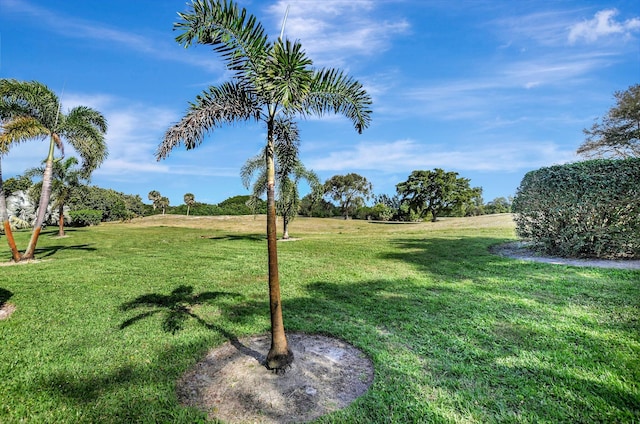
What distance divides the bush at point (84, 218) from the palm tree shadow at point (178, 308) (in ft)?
122

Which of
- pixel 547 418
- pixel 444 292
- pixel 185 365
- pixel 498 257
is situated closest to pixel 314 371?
pixel 185 365

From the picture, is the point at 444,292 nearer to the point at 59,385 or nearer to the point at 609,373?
the point at 609,373

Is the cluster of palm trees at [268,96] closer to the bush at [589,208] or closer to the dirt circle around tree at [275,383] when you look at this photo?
the dirt circle around tree at [275,383]

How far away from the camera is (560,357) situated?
4.04 meters

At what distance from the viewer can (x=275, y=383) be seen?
11.9ft

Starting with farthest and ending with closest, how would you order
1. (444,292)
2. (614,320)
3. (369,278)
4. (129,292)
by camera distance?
(369,278) → (129,292) → (444,292) → (614,320)

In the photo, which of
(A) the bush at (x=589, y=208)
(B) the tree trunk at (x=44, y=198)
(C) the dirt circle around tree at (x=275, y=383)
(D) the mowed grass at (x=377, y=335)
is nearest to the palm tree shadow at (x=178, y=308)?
(D) the mowed grass at (x=377, y=335)

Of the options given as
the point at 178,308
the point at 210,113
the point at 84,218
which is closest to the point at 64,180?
the point at 84,218

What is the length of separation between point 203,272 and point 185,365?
6243 millimetres

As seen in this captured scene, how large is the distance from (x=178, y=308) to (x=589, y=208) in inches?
465

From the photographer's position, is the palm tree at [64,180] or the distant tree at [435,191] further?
the distant tree at [435,191]

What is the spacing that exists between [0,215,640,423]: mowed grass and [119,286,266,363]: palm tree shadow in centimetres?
5

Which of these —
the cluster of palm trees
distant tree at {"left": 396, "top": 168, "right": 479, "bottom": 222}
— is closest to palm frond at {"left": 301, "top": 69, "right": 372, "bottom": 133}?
the cluster of palm trees

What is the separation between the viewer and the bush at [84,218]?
120ft
